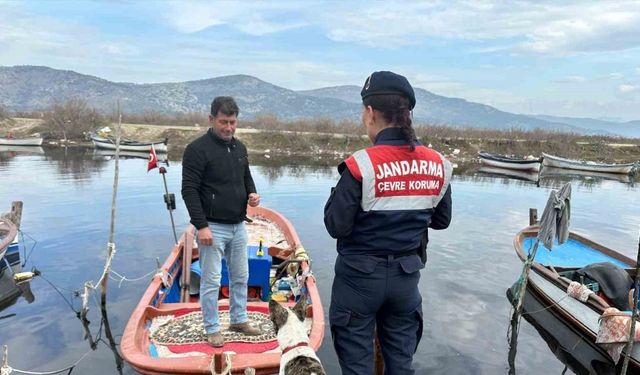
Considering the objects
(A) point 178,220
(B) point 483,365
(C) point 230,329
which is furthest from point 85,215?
(B) point 483,365

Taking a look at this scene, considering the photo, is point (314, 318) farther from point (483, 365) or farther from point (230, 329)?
point (483, 365)

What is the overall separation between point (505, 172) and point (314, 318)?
108 ft

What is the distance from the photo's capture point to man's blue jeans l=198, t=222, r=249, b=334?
417 centimetres

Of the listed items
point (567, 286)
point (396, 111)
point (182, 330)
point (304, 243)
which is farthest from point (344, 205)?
point (304, 243)

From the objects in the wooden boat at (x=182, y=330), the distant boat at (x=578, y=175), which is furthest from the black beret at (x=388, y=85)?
the distant boat at (x=578, y=175)

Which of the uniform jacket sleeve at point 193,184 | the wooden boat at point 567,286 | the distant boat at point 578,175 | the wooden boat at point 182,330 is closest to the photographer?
the wooden boat at point 182,330

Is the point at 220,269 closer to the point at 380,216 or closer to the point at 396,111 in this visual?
the point at 380,216

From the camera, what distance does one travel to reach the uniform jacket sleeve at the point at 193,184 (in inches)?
154

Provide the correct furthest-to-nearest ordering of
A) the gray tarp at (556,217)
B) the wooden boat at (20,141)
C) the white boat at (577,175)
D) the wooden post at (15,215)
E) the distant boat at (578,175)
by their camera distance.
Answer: the wooden boat at (20,141) < the distant boat at (578,175) < the white boat at (577,175) < the wooden post at (15,215) < the gray tarp at (556,217)

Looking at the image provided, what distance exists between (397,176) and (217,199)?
2208 millimetres

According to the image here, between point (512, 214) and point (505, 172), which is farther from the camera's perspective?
point (505, 172)

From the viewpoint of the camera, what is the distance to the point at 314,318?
4.79 metres

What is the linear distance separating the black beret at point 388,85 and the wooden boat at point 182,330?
2.58 m

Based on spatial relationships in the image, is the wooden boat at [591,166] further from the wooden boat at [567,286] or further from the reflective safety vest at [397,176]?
the reflective safety vest at [397,176]
